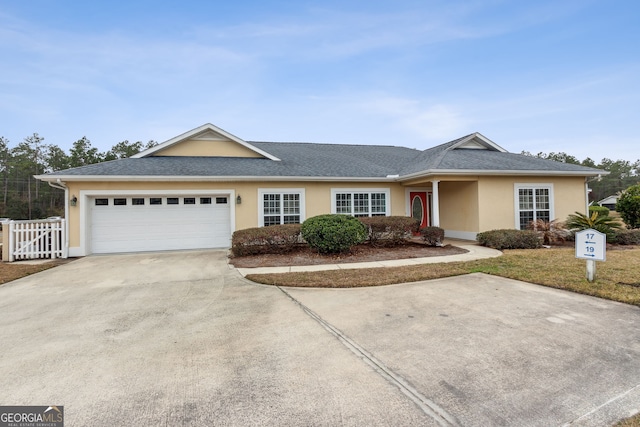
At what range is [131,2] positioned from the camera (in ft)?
36.6

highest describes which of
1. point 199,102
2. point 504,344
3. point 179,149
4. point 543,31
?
point 543,31

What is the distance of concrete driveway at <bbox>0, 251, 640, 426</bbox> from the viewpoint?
7.63ft

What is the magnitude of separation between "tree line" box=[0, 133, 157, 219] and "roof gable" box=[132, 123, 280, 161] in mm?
40707

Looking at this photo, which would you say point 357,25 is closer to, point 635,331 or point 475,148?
point 475,148

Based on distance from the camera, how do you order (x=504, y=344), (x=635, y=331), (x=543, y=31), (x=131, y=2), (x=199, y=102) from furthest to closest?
(x=199, y=102) < (x=543, y=31) < (x=131, y=2) < (x=635, y=331) < (x=504, y=344)

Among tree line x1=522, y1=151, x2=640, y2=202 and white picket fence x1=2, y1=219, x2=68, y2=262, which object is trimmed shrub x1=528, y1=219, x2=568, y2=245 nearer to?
white picket fence x1=2, y1=219, x2=68, y2=262

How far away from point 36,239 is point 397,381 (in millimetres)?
12993

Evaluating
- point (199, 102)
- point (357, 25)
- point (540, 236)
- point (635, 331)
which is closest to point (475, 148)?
point (540, 236)

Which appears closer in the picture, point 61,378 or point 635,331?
point 61,378

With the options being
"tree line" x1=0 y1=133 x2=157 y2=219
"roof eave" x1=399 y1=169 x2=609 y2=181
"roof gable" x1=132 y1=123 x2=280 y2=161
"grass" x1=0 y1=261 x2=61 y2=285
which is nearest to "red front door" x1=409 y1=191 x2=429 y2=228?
"roof eave" x1=399 y1=169 x2=609 y2=181

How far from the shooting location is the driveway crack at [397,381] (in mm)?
2206

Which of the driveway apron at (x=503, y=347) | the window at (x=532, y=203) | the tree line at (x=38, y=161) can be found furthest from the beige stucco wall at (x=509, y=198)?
the tree line at (x=38, y=161)

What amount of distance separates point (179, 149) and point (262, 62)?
6.47 m

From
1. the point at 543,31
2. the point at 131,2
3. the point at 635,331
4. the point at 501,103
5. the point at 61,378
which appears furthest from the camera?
the point at 501,103
